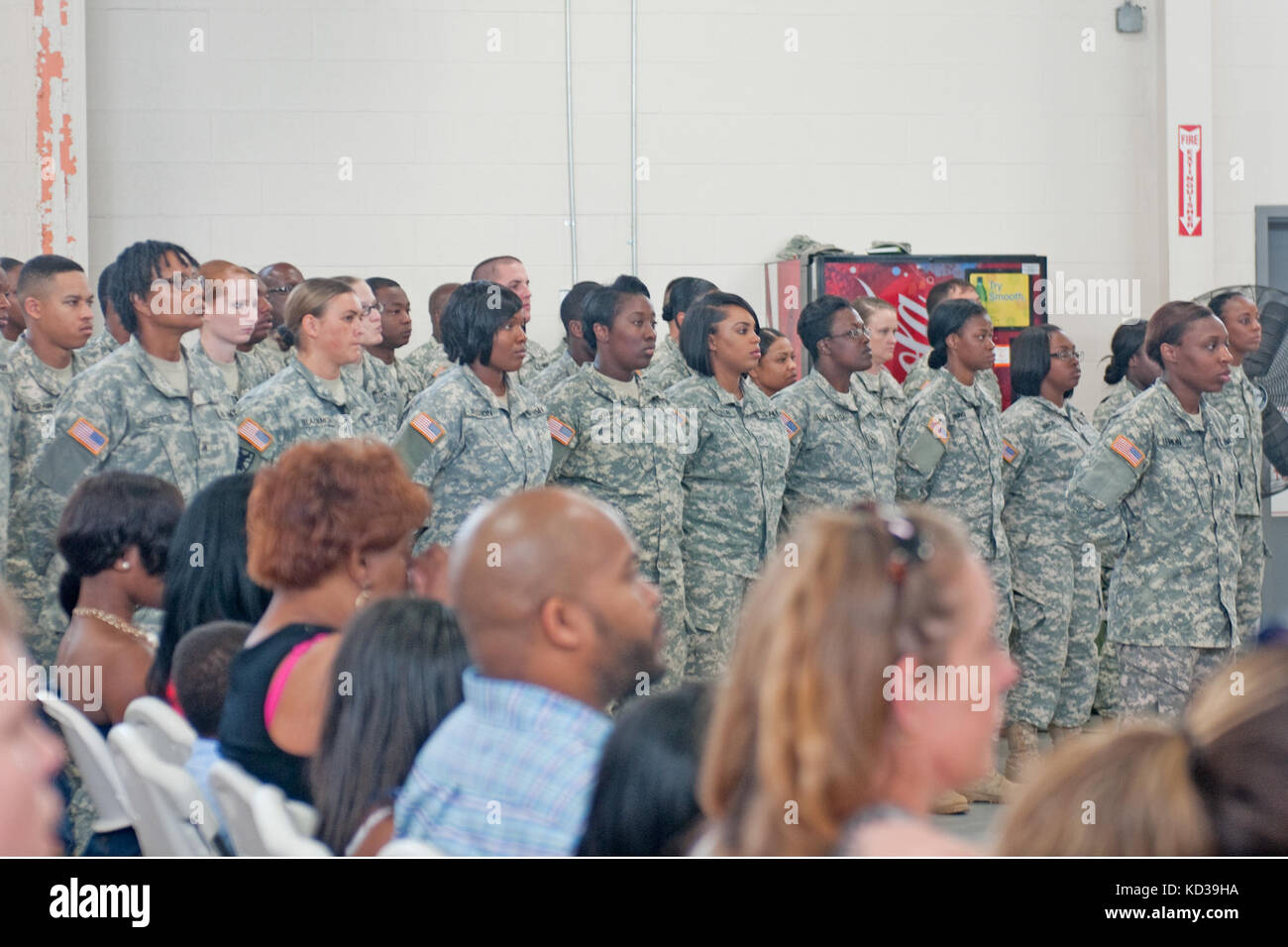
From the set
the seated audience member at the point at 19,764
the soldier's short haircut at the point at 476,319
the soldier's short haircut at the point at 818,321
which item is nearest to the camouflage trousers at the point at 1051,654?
the soldier's short haircut at the point at 818,321

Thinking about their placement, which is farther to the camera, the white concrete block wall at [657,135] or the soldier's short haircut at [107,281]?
the white concrete block wall at [657,135]

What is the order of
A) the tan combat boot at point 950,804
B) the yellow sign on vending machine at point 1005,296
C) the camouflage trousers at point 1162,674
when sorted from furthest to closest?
1. the yellow sign on vending machine at point 1005,296
2. the tan combat boot at point 950,804
3. the camouflage trousers at point 1162,674

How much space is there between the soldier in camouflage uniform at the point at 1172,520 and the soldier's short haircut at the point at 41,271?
280 cm

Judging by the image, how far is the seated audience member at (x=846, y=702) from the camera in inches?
44.1

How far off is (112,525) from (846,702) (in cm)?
180

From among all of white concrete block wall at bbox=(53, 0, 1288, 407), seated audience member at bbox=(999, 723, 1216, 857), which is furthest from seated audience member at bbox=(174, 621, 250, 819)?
white concrete block wall at bbox=(53, 0, 1288, 407)

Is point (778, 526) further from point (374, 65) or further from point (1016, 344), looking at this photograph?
point (374, 65)

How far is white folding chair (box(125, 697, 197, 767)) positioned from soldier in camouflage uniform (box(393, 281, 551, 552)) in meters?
1.81

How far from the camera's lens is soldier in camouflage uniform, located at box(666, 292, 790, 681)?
4.41 metres

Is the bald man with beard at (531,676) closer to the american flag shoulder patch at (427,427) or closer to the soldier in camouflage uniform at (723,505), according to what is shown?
the american flag shoulder patch at (427,427)

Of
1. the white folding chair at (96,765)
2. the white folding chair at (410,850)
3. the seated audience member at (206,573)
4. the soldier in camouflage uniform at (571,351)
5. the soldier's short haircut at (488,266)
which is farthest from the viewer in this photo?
the soldier's short haircut at (488,266)

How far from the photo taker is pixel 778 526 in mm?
4688

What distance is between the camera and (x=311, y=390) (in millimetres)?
3986
